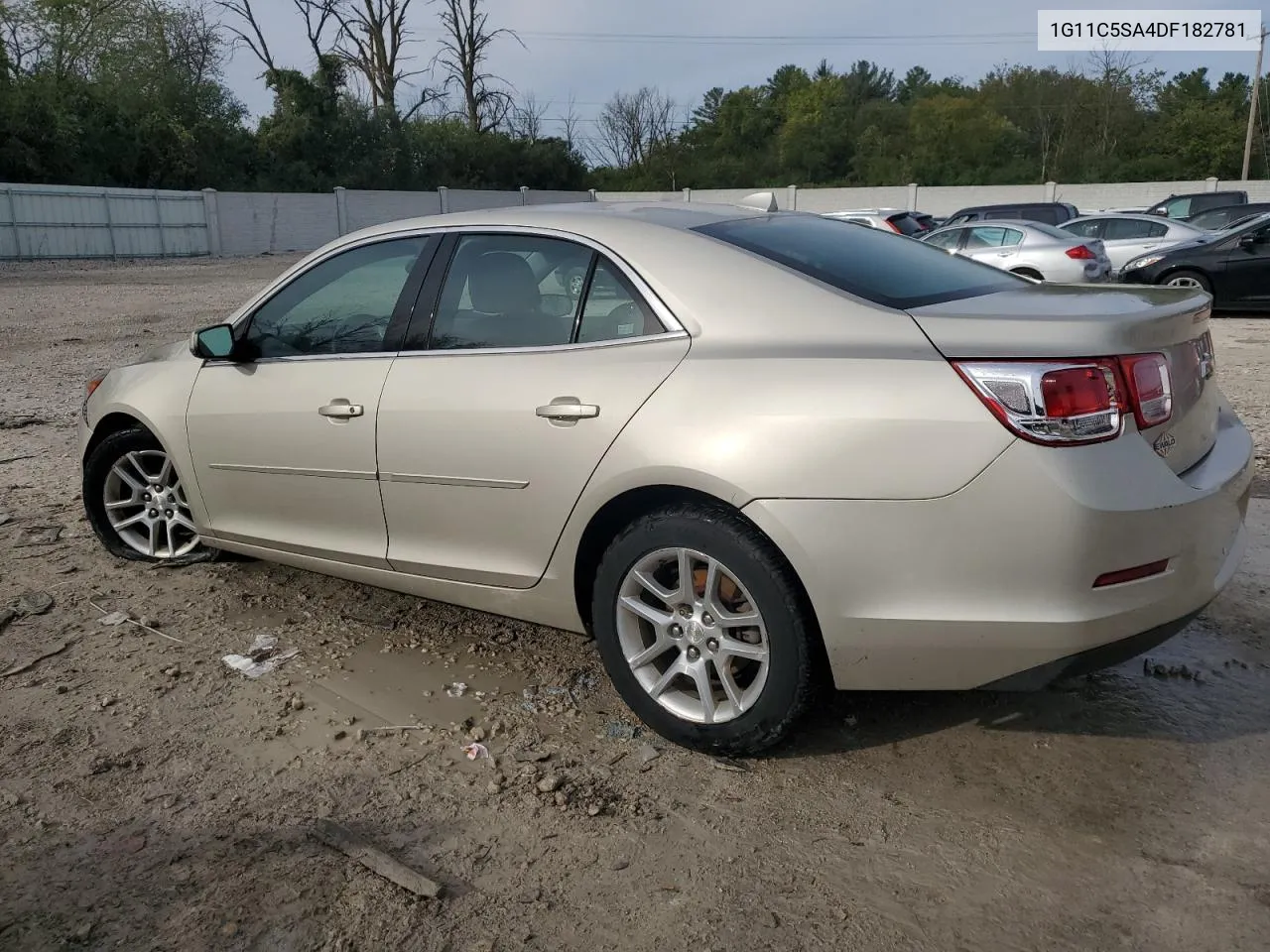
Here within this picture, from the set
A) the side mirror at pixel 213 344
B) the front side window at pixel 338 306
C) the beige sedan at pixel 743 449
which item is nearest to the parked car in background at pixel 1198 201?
the beige sedan at pixel 743 449

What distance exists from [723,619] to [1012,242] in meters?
14.3

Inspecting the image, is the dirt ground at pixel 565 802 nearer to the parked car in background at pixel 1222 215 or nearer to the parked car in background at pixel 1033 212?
the parked car in background at pixel 1033 212

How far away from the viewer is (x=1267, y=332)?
39.4ft

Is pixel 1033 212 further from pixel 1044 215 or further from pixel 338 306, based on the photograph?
pixel 338 306

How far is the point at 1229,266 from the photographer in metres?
13.2

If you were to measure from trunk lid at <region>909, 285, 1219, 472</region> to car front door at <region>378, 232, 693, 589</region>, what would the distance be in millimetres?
790

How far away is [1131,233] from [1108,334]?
1665 cm

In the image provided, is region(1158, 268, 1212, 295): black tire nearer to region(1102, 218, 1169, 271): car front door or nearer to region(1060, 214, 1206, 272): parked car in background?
region(1060, 214, 1206, 272): parked car in background

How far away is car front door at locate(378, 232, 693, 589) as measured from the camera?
310 centimetres

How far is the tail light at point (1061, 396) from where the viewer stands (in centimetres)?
250

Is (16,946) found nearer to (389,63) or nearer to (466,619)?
(466,619)

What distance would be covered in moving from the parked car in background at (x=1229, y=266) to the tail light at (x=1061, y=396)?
1145cm

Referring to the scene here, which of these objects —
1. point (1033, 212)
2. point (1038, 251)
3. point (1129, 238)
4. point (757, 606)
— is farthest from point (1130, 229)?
point (757, 606)

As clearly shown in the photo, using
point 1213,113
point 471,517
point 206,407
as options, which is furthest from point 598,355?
point 1213,113
